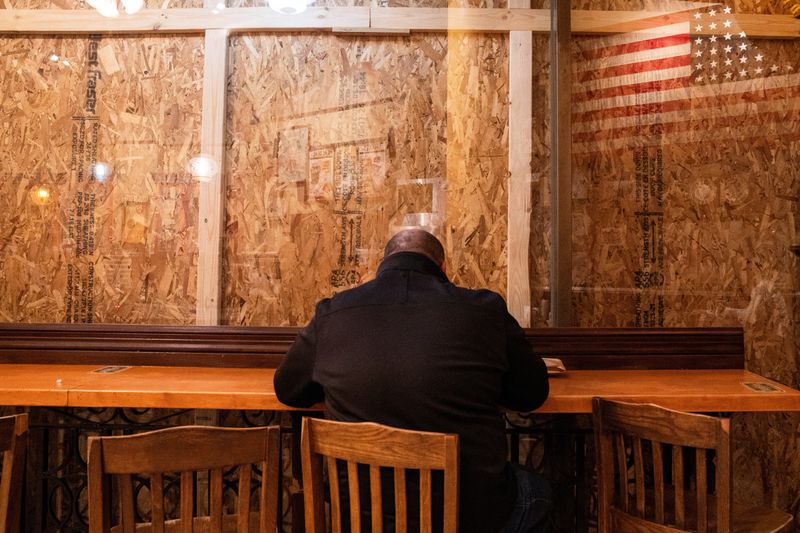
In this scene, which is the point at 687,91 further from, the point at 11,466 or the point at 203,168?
the point at 11,466

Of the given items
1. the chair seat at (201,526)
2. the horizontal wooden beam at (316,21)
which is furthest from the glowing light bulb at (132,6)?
the chair seat at (201,526)

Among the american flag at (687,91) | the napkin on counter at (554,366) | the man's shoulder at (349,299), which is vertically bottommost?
the napkin on counter at (554,366)

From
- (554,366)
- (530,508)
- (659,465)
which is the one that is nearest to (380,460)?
(530,508)

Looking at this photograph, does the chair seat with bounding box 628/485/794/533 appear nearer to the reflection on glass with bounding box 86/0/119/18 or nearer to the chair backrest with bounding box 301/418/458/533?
the chair backrest with bounding box 301/418/458/533

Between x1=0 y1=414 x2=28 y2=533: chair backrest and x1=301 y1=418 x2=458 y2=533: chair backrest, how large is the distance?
33.9 inches

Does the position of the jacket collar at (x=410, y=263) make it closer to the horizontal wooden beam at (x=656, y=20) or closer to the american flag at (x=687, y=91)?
the american flag at (x=687, y=91)

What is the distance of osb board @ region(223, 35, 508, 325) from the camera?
304 cm

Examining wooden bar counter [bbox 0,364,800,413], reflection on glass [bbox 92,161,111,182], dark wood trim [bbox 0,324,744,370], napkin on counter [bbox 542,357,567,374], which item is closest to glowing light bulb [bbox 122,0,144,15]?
reflection on glass [bbox 92,161,111,182]

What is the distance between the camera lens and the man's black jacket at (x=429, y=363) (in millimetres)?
1583

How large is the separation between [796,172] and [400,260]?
2464mm

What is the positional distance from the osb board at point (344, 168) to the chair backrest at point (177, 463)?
5.27ft

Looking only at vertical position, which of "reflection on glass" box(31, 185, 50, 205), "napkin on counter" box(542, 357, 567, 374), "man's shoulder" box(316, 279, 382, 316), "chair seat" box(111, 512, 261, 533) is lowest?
"chair seat" box(111, 512, 261, 533)

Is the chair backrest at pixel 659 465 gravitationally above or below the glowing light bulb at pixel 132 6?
below

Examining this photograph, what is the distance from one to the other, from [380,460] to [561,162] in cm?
208
